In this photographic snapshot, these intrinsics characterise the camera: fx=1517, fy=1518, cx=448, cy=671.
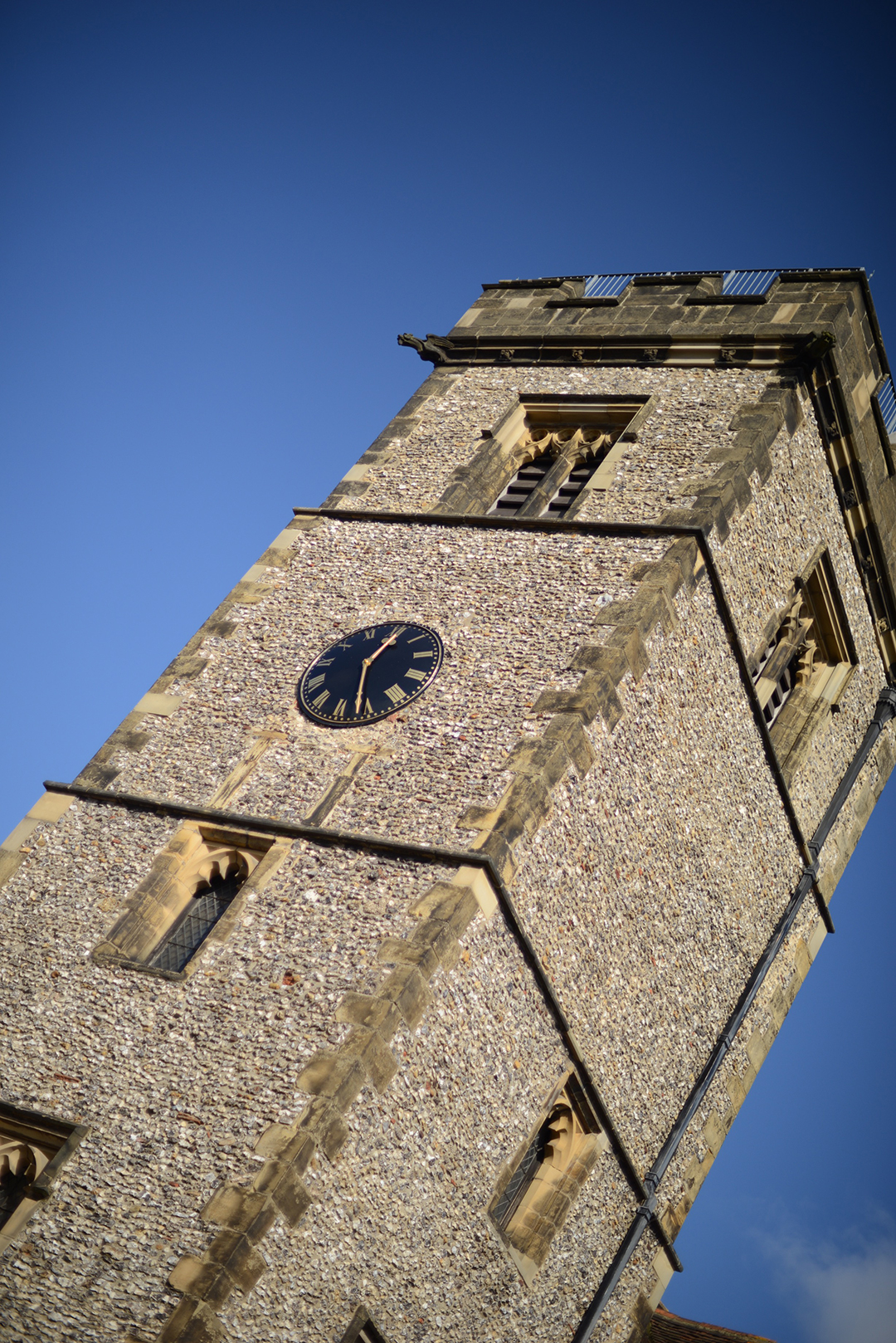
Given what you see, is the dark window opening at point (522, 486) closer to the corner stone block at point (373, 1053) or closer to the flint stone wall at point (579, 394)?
the flint stone wall at point (579, 394)

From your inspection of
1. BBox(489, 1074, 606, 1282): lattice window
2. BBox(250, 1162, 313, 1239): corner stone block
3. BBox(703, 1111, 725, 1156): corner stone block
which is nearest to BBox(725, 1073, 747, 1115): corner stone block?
BBox(703, 1111, 725, 1156): corner stone block

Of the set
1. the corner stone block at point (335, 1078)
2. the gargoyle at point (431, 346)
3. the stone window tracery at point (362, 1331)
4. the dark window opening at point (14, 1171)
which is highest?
the gargoyle at point (431, 346)

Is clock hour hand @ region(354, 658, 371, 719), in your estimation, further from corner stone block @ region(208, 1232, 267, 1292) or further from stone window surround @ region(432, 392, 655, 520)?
corner stone block @ region(208, 1232, 267, 1292)

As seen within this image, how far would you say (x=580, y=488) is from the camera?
15883 mm

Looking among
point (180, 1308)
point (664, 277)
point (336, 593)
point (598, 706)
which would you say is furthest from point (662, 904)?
point (664, 277)

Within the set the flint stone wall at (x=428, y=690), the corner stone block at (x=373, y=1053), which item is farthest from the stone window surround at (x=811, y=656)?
the corner stone block at (x=373, y=1053)

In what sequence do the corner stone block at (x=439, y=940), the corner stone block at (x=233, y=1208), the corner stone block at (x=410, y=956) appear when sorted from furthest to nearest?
the corner stone block at (x=439, y=940)
the corner stone block at (x=410, y=956)
the corner stone block at (x=233, y=1208)

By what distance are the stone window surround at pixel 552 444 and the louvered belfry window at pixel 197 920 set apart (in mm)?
4999

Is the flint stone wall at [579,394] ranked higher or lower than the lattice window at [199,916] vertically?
higher

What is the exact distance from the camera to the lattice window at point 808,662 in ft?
54.5

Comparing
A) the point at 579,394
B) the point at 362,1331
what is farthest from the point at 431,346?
the point at 362,1331

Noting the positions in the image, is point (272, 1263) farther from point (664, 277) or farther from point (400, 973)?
point (664, 277)

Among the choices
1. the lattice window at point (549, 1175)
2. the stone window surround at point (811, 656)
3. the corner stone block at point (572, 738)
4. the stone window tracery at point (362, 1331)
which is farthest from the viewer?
the stone window surround at point (811, 656)

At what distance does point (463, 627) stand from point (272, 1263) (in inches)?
240
